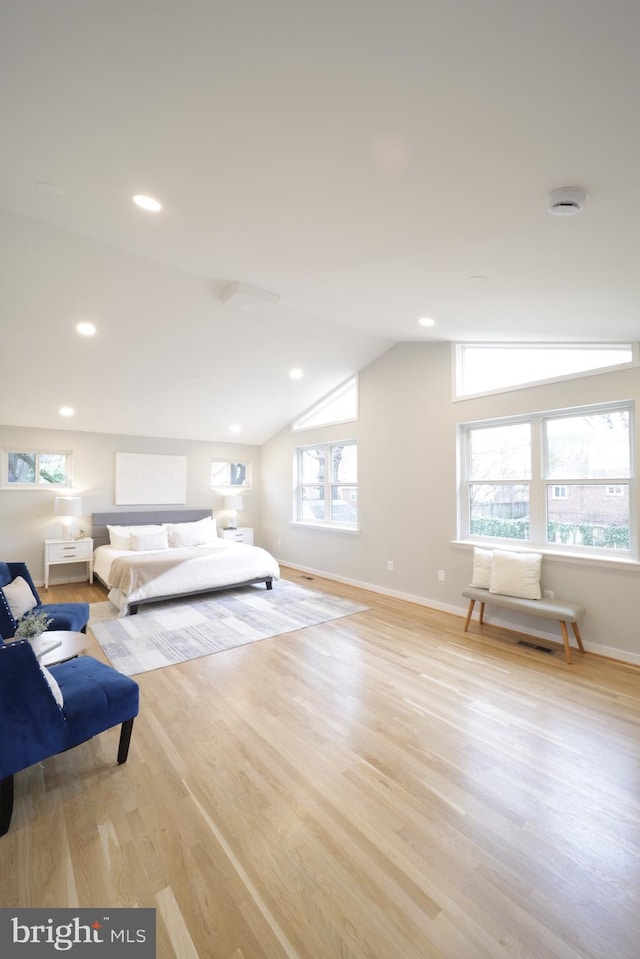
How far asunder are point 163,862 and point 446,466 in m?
4.09

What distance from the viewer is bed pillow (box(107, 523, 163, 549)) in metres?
5.85

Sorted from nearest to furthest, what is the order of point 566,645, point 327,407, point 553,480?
point 566,645, point 553,480, point 327,407

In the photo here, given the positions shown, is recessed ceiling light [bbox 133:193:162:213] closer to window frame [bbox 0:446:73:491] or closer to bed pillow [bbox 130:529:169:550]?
bed pillow [bbox 130:529:169:550]

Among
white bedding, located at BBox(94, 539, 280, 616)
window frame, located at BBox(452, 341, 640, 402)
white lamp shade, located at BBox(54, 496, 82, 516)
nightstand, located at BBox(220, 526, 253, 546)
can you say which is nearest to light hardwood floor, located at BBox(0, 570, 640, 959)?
white bedding, located at BBox(94, 539, 280, 616)

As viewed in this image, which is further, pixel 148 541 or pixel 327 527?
pixel 327 527

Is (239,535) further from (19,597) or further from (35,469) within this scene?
(19,597)

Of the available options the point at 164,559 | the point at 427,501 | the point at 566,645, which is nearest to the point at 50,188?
the point at 164,559

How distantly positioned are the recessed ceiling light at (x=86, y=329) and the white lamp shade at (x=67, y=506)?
102 inches

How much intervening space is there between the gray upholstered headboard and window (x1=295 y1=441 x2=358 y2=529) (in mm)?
1786

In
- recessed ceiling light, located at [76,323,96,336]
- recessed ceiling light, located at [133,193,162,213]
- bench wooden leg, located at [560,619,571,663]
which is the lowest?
bench wooden leg, located at [560,619,571,663]

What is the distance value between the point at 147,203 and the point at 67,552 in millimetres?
4888

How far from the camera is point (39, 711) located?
5.74ft

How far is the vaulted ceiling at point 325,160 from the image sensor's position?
1.21 meters

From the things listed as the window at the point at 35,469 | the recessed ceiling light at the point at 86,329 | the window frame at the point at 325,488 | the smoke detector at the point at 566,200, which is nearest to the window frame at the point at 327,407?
the window frame at the point at 325,488
